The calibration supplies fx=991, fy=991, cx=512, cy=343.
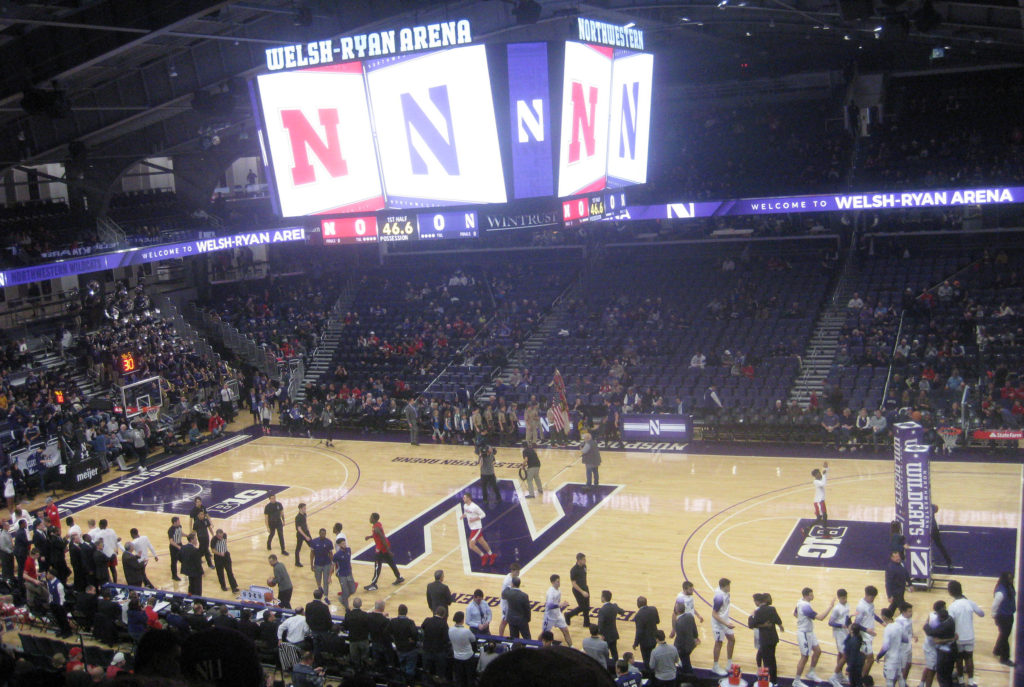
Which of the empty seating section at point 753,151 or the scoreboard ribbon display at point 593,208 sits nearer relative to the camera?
the scoreboard ribbon display at point 593,208

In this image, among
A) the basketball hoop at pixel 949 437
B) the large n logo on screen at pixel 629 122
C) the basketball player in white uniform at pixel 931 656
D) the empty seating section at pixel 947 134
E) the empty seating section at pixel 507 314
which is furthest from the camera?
the empty seating section at pixel 507 314

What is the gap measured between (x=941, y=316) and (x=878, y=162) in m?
7.61

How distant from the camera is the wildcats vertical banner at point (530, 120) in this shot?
18453 mm

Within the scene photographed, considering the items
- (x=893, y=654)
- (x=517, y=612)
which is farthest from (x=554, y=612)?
(x=893, y=654)

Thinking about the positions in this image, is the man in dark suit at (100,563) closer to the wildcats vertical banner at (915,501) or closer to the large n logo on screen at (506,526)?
the large n logo on screen at (506,526)

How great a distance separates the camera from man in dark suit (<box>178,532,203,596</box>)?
59.1 ft

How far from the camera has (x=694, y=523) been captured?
2064 cm

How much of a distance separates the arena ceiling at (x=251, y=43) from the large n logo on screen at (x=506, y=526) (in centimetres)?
1074

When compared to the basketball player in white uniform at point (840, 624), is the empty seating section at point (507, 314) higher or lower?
higher

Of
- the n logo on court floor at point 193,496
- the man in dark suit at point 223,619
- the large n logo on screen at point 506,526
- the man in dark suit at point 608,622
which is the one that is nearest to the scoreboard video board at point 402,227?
the large n logo on screen at point 506,526

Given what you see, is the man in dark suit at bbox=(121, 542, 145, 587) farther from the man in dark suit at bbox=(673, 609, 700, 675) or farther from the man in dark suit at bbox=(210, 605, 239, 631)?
the man in dark suit at bbox=(673, 609, 700, 675)

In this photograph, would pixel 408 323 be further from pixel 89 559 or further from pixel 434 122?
pixel 89 559

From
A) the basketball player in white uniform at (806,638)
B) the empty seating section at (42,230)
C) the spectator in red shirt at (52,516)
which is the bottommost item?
the basketball player in white uniform at (806,638)

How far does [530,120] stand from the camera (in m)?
18.9
